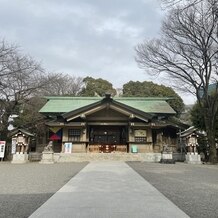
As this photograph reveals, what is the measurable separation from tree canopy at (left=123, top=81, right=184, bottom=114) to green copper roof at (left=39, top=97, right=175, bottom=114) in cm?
1272

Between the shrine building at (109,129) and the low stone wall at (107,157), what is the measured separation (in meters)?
1.38

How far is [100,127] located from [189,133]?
30.9 feet

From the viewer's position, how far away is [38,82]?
2727 cm

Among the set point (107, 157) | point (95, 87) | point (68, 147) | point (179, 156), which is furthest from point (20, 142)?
point (95, 87)

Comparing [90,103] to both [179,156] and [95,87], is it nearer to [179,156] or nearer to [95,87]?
[179,156]

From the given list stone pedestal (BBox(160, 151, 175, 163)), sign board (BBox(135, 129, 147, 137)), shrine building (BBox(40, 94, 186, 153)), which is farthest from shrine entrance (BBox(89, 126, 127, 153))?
stone pedestal (BBox(160, 151, 175, 163))

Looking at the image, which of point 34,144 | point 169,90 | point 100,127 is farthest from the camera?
point 169,90

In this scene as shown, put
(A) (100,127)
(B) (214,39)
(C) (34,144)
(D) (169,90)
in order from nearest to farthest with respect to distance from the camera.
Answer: (B) (214,39), (A) (100,127), (C) (34,144), (D) (169,90)

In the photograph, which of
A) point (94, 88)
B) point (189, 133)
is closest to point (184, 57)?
point (189, 133)

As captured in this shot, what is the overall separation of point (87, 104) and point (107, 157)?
9503mm

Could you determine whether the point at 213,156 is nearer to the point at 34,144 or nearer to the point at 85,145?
the point at 85,145

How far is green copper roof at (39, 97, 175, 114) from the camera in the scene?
100 feet

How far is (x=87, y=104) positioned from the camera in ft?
106

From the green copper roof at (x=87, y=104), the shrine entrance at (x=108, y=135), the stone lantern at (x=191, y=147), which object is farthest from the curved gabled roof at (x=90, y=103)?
the stone lantern at (x=191, y=147)
